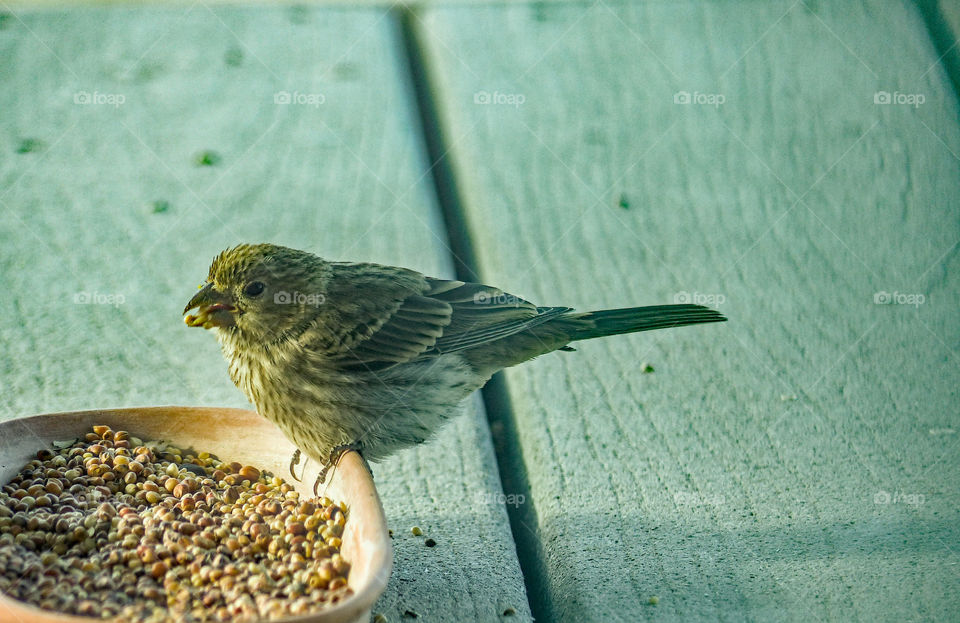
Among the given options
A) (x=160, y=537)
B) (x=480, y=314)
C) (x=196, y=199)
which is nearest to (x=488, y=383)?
(x=480, y=314)

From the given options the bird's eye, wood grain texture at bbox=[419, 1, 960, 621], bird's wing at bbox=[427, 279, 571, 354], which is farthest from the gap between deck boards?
the bird's eye

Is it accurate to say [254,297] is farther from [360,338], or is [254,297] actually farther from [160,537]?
[160,537]

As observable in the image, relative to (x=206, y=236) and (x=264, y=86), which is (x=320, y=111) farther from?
(x=206, y=236)

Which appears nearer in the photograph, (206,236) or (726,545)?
(726,545)

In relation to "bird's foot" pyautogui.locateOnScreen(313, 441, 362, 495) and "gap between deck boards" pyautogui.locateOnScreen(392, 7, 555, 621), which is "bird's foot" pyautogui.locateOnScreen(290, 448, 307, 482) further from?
"gap between deck boards" pyautogui.locateOnScreen(392, 7, 555, 621)

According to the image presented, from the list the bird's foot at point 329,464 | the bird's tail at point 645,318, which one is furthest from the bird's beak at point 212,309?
the bird's tail at point 645,318

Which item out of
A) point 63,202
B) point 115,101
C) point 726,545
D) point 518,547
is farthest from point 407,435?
point 115,101
